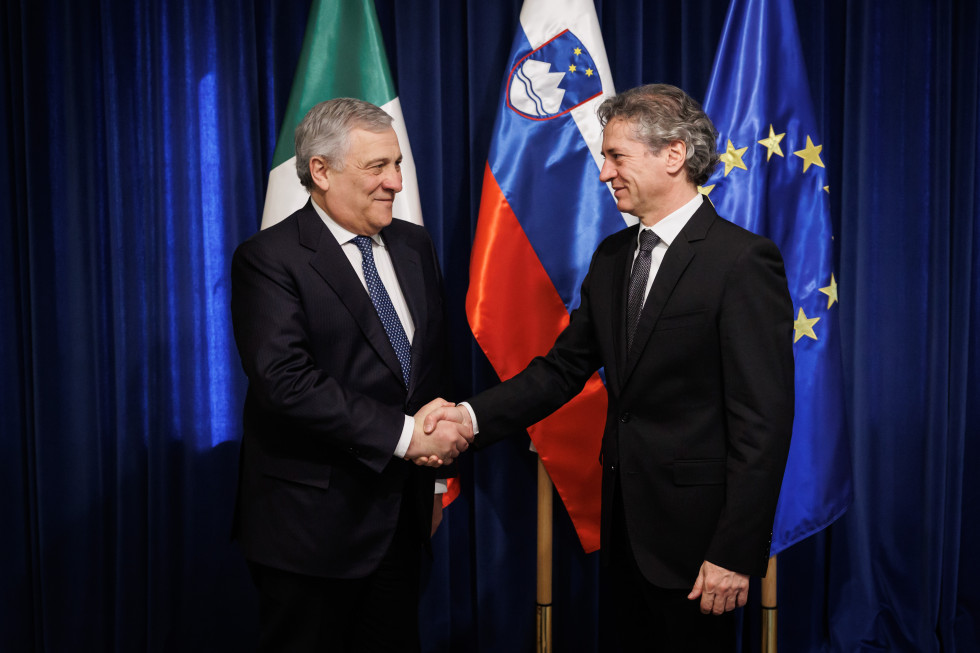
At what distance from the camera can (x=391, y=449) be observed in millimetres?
1860

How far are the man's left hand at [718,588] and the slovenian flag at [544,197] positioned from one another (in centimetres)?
97

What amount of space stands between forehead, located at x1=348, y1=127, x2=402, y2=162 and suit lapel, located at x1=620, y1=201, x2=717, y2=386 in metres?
0.73

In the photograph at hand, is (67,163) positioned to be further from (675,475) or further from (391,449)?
(675,475)

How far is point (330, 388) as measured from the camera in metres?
1.82

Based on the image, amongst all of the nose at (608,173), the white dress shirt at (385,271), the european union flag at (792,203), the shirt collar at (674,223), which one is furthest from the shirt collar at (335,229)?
the european union flag at (792,203)

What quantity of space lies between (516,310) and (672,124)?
951 millimetres

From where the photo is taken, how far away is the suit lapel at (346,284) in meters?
1.87

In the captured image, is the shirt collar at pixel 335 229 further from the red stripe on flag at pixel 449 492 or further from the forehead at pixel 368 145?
the red stripe on flag at pixel 449 492

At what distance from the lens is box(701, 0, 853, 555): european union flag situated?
256 centimetres

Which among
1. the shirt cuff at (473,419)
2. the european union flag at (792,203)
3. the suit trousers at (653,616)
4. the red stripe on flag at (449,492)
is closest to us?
the suit trousers at (653,616)

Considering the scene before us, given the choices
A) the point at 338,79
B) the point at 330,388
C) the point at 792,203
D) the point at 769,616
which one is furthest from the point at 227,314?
the point at 769,616

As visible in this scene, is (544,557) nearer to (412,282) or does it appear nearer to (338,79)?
(412,282)

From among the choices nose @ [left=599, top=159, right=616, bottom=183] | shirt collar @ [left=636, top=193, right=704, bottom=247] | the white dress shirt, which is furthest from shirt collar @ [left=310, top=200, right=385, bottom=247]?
shirt collar @ [left=636, top=193, right=704, bottom=247]

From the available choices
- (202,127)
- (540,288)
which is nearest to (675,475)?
(540,288)
